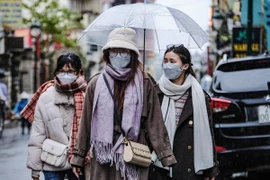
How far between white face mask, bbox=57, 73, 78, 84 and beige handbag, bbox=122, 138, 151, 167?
149 centimetres

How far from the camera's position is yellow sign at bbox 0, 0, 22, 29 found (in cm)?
2950

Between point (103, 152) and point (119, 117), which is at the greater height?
point (119, 117)

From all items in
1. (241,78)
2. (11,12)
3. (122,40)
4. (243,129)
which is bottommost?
(243,129)

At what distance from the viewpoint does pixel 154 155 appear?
6074 mm

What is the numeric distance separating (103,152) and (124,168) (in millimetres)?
188

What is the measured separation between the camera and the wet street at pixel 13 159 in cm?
1158

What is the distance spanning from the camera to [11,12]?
29.5m

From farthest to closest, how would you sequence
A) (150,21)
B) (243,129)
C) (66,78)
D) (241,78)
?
1. (241,78)
2. (243,129)
3. (150,21)
4. (66,78)

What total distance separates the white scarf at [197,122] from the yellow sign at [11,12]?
2394cm

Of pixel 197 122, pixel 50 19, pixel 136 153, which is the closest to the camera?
pixel 136 153

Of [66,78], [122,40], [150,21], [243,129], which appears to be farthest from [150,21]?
[243,129]

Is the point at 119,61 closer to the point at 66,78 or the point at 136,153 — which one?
the point at 136,153

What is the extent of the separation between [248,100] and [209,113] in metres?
2.66

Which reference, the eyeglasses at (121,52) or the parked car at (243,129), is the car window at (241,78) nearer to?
the parked car at (243,129)
